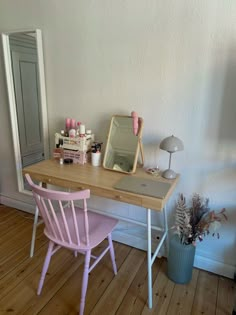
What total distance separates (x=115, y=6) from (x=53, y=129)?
1.09m

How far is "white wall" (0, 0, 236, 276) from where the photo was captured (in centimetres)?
148

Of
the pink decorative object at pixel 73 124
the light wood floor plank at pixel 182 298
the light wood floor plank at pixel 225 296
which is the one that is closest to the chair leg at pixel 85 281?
the light wood floor plank at pixel 182 298

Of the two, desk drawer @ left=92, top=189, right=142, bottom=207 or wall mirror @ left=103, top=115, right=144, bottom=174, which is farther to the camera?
wall mirror @ left=103, top=115, right=144, bottom=174

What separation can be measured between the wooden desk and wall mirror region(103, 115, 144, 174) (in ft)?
0.24

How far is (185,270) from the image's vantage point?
5.43 feet

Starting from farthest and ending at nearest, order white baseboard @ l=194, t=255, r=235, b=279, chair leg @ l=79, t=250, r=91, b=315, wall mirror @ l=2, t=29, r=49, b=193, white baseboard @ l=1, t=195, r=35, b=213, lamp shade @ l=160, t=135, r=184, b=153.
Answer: white baseboard @ l=1, t=195, r=35, b=213
wall mirror @ l=2, t=29, r=49, b=193
white baseboard @ l=194, t=255, r=235, b=279
lamp shade @ l=160, t=135, r=184, b=153
chair leg @ l=79, t=250, r=91, b=315

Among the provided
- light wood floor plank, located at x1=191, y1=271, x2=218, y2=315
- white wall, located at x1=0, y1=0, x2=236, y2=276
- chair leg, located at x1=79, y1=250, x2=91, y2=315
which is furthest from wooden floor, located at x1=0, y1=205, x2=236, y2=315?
white wall, located at x1=0, y1=0, x2=236, y2=276

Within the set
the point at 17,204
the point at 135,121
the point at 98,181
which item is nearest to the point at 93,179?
the point at 98,181

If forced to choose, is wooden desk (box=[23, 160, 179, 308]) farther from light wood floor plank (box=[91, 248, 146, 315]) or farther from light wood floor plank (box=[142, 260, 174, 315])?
light wood floor plank (box=[91, 248, 146, 315])

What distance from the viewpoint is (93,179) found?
5.11 ft

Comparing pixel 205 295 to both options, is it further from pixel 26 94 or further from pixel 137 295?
pixel 26 94

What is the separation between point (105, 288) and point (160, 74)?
A: 4.93 ft

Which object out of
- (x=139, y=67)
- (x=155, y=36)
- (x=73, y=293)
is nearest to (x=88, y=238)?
(x=73, y=293)

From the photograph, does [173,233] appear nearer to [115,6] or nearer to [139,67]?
[139,67]
